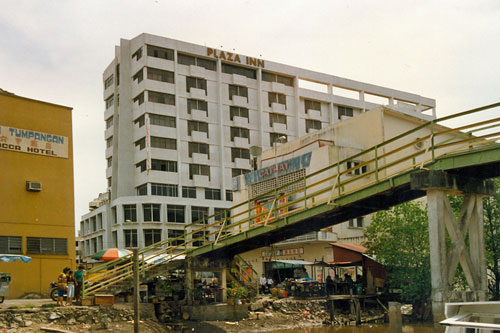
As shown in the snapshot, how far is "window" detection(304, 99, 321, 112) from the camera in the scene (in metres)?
79.7

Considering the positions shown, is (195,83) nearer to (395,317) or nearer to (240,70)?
(240,70)

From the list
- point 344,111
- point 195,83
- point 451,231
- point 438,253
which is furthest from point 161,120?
point 438,253

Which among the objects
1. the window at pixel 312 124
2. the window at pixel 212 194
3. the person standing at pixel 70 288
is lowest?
the person standing at pixel 70 288

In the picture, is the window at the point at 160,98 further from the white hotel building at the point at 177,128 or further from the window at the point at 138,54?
the window at the point at 138,54

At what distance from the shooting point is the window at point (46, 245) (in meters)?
30.0

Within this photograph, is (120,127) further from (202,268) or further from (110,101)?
(202,268)

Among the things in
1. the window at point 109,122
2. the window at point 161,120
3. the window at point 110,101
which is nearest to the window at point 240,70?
the window at point 161,120

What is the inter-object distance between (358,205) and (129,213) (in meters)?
45.3

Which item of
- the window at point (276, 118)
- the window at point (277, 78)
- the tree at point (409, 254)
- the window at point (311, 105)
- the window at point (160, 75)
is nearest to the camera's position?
the tree at point (409, 254)

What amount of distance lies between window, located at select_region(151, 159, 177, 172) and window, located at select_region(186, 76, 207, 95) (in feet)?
30.0

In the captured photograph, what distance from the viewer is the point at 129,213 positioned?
64312mm

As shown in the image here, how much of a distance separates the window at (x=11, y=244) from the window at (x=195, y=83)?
41.8 meters

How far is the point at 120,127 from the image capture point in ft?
224

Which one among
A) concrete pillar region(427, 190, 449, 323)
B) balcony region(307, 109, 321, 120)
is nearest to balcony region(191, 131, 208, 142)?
balcony region(307, 109, 321, 120)
